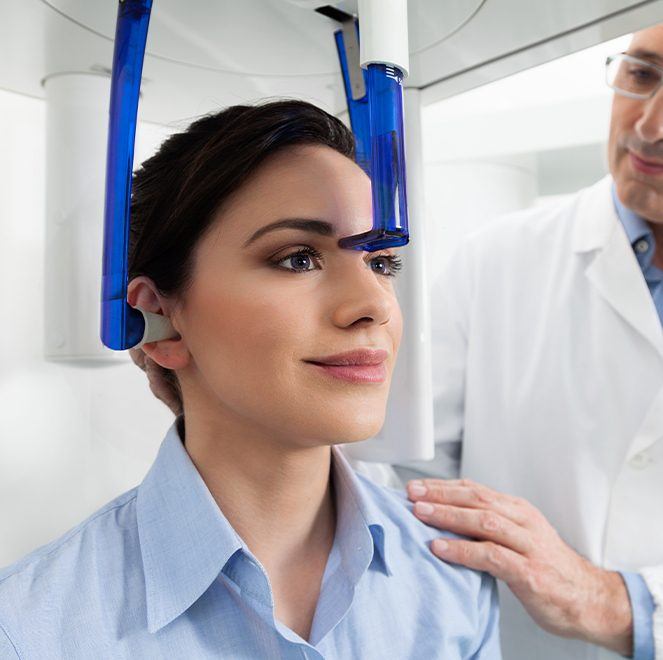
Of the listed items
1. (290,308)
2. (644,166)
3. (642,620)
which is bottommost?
(642,620)

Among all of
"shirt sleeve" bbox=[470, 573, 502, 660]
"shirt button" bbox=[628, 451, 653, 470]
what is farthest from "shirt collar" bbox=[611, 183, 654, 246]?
"shirt sleeve" bbox=[470, 573, 502, 660]

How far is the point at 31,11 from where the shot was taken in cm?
56

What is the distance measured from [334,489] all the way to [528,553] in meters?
0.24

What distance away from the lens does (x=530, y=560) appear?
87 centimetres

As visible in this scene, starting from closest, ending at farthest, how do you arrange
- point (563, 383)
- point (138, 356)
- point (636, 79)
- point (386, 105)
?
1. point (386, 105)
2. point (138, 356)
3. point (636, 79)
4. point (563, 383)

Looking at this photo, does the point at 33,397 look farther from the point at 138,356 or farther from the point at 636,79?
the point at 636,79

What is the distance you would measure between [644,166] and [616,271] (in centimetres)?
15

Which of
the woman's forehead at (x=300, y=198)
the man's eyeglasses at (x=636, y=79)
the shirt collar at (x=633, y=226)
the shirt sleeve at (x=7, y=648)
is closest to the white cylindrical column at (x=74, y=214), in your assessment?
the woman's forehead at (x=300, y=198)

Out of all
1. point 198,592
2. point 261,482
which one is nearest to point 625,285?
point 261,482

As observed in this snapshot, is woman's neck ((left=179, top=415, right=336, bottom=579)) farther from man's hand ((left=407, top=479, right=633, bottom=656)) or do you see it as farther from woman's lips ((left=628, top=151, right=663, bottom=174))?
woman's lips ((left=628, top=151, right=663, bottom=174))

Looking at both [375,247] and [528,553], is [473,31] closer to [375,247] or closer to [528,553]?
[375,247]

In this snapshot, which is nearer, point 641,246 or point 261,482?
point 261,482

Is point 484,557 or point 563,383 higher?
point 563,383

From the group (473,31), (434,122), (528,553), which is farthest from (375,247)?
(434,122)
